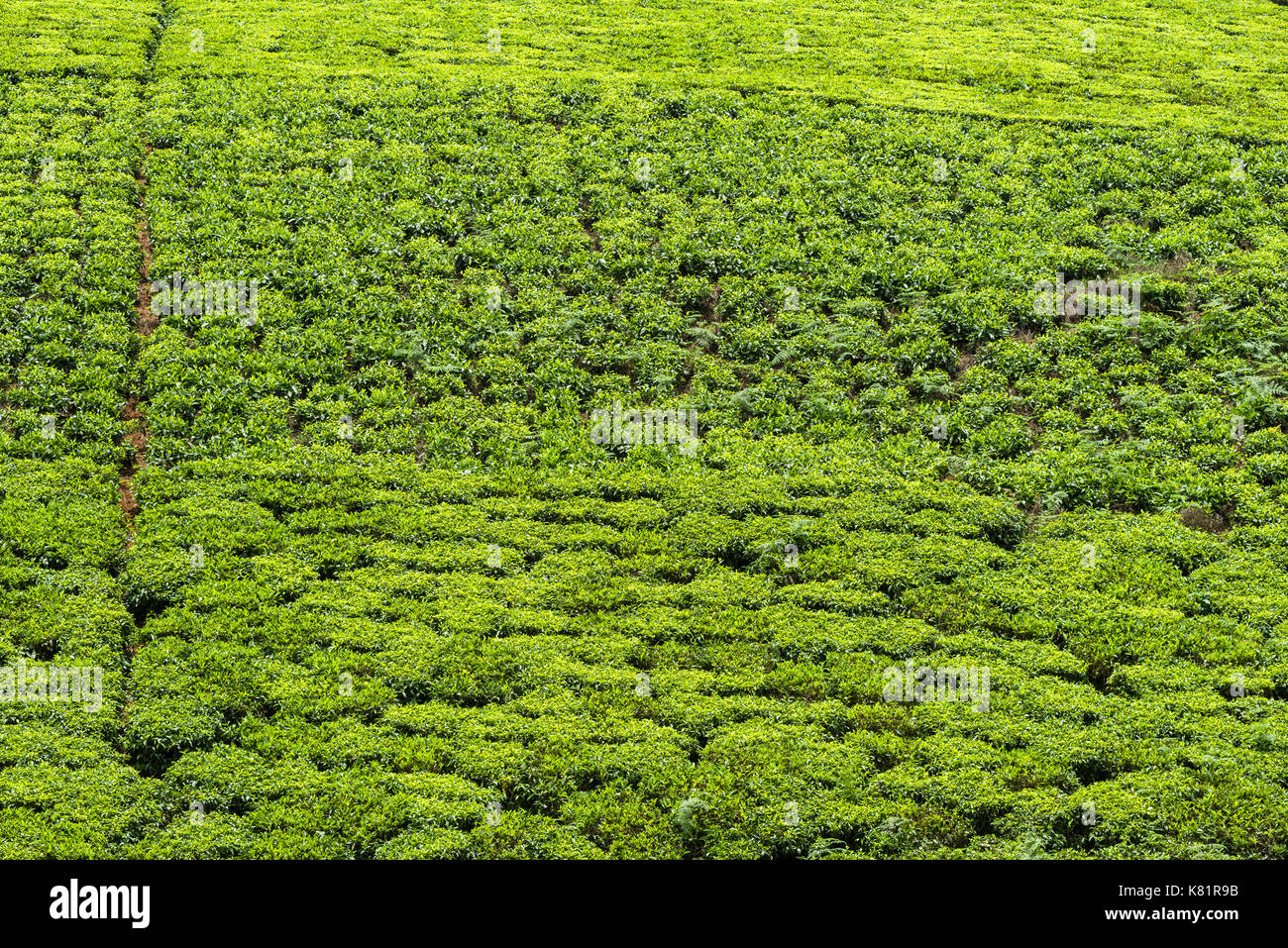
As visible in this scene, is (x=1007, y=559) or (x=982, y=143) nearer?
(x=1007, y=559)

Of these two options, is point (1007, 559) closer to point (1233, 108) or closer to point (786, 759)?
point (786, 759)

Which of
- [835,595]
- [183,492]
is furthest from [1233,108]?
[183,492]

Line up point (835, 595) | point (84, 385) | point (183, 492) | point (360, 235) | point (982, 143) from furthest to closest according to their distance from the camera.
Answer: point (982, 143), point (360, 235), point (84, 385), point (183, 492), point (835, 595)

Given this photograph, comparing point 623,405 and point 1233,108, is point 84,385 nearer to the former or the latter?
point 623,405

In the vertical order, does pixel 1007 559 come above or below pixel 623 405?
below

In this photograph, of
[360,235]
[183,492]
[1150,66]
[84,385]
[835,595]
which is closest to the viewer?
[835,595]
